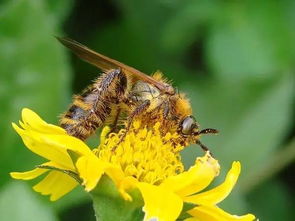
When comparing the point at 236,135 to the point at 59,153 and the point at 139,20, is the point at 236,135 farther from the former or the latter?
the point at 59,153

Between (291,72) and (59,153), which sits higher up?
(291,72)

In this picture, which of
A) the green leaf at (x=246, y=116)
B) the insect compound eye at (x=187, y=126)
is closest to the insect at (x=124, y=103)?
the insect compound eye at (x=187, y=126)

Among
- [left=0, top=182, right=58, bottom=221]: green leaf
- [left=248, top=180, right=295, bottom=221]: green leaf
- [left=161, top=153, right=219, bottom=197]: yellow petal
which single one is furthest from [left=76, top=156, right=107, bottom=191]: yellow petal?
[left=248, top=180, right=295, bottom=221]: green leaf

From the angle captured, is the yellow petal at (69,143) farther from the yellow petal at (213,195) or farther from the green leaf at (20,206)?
the green leaf at (20,206)

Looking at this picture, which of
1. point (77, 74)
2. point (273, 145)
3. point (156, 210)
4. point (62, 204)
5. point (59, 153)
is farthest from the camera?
point (77, 74)

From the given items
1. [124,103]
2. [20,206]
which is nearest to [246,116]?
[20,206]

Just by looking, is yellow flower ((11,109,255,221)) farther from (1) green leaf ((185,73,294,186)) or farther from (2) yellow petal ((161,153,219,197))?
(1) green leaf ((185,73,294,186))

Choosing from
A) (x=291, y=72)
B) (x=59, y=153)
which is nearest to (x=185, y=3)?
(x=291, y=72)
